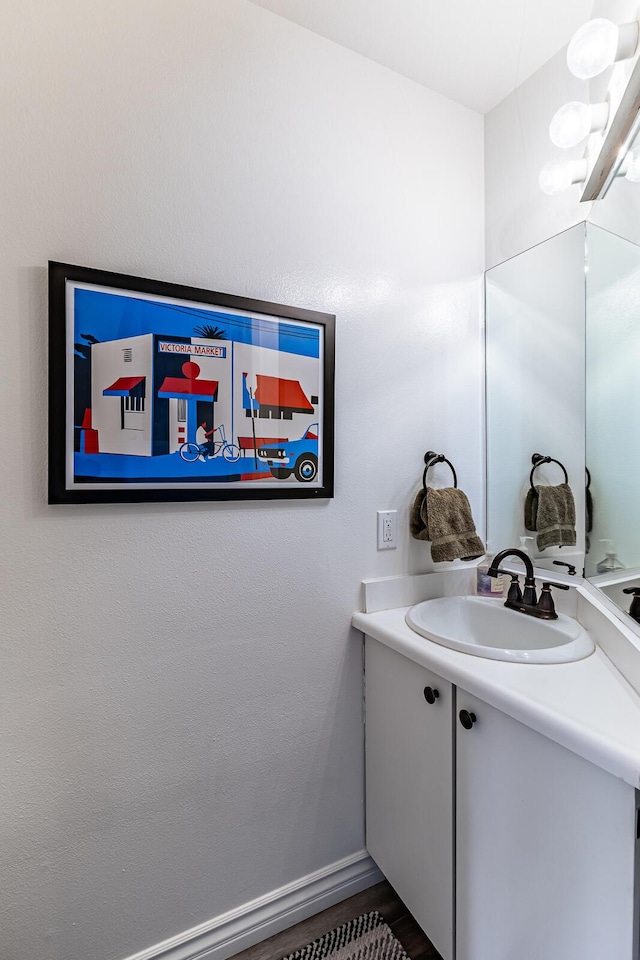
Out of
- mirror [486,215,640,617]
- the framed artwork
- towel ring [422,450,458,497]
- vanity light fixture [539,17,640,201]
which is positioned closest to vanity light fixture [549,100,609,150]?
vanity light fixture [539,17,640,201]

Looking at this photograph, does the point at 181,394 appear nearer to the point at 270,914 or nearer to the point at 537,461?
the point at 537,461

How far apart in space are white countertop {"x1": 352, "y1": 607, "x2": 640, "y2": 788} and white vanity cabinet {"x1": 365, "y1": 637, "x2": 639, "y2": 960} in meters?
0.05

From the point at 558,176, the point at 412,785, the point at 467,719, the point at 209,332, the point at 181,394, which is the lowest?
the point at 412,785

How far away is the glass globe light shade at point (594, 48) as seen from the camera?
42.4 inches

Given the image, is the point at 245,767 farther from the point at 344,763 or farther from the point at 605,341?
the point at 605,341

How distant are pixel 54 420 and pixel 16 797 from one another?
824 millimetres

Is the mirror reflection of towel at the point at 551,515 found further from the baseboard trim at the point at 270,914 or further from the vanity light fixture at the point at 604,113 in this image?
the baseboard trim at the point at 270,914

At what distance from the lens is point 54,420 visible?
105 cm

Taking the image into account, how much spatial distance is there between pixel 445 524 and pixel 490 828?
0.77 m

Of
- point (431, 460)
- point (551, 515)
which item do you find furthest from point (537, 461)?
point (431, 460)

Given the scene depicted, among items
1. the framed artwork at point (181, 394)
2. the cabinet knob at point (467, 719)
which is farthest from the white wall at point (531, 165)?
the cabinet knob at point (467, 719)

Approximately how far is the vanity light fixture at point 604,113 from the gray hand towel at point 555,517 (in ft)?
2.72

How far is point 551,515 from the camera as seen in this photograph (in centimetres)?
152

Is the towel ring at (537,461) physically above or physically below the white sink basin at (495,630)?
above
